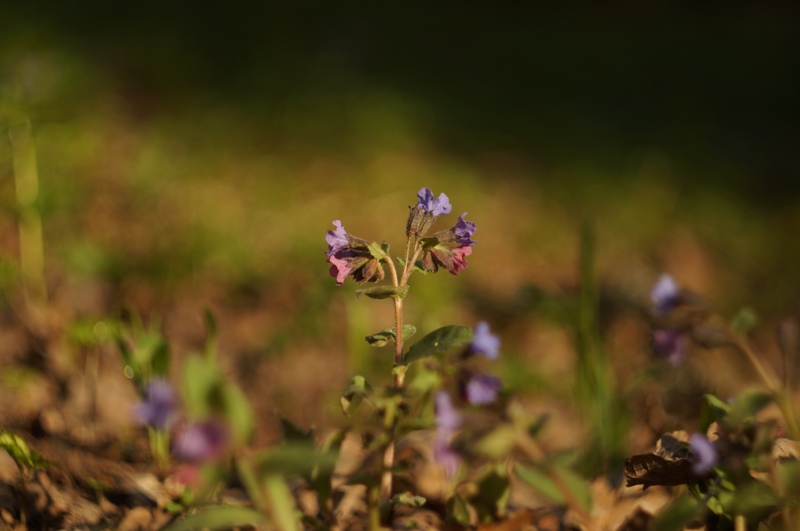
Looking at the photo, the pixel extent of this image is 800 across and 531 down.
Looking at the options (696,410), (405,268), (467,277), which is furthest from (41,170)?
(696,410)

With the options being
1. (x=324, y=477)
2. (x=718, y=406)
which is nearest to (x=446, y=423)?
(x=324, y=477)

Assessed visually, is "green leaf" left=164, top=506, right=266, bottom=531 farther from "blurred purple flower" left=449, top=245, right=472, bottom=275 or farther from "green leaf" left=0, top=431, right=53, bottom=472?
"blurred purple flower" left=449, top=245, right=472, bottom=275

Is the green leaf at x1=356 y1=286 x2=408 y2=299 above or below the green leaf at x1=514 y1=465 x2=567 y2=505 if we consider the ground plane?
above

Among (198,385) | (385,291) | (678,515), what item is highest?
(385,291)

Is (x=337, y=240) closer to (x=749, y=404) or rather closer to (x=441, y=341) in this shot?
(x=441, y=341)

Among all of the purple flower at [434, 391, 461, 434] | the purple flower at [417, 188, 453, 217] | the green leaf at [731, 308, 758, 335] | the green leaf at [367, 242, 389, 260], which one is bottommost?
the purple flower at [434, 391, 461, 434]

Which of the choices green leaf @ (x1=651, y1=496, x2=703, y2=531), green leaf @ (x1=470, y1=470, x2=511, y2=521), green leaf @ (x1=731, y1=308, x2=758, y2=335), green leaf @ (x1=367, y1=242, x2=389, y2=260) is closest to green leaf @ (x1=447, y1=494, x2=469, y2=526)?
green leaf @ (x1=470, y1=470, x2=511, y2=521)
